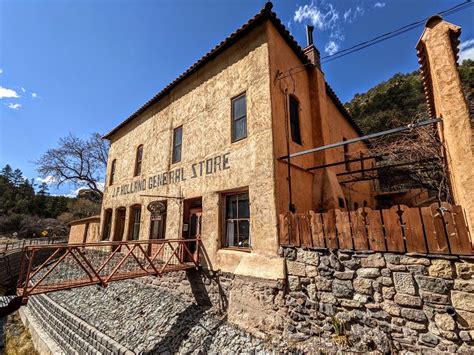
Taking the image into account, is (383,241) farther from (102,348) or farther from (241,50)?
(102,348)

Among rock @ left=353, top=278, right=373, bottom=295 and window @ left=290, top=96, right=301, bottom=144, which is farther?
window @ left=290, top=96, right=301, bottom=144

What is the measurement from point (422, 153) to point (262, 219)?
4.60 m

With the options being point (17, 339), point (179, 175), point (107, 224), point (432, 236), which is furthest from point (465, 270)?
point (17, 339)

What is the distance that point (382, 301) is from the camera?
3.54 metres

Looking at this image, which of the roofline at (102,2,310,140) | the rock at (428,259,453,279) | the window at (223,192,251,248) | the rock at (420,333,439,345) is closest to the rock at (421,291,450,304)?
the rock at (428,259,453,279)

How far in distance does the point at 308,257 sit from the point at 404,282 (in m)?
1.61

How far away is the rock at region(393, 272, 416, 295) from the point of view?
3299 millimetres

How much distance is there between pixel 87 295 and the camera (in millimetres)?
9383

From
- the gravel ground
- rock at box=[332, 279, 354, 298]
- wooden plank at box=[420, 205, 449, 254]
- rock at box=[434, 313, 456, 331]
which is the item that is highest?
wooden plank at box=[420, 205, 449, 254]

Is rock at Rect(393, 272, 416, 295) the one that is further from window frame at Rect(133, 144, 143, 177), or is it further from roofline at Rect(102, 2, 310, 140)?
window frame at Rect(133, 144, 143, 177)

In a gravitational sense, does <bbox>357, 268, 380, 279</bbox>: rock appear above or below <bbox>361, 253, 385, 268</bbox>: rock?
below

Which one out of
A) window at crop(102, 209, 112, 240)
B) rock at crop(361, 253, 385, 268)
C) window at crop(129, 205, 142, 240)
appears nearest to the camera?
rock at crop(361, 253, 385, 268)

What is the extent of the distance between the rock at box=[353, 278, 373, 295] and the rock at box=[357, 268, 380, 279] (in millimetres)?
80

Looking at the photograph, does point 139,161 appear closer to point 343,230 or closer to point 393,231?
point 343,230
